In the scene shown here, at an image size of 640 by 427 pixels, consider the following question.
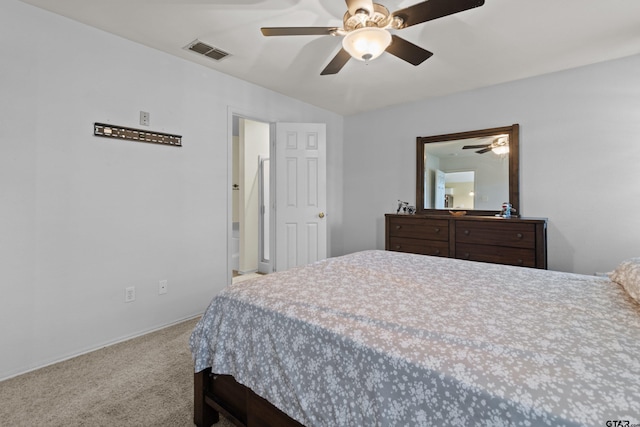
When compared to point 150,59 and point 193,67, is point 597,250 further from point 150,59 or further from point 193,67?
point 150,59

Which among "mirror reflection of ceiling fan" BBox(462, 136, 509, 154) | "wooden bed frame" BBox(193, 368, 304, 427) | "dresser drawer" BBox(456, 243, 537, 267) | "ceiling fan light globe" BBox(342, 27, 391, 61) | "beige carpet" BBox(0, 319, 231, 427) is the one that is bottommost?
"beige carpet" BBox(0, 319, 231, 427)

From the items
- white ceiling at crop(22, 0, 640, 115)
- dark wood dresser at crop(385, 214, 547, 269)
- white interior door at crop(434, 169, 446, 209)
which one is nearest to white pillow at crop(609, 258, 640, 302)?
dark wood dresser at crop(385, 214, 547, 269)

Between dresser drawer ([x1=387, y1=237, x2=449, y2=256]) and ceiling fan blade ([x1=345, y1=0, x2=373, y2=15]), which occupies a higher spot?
ceiling fan blade ([x1=345, y1=0, x2=373, y2=15])

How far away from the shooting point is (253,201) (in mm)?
4789

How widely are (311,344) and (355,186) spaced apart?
12.3 ft

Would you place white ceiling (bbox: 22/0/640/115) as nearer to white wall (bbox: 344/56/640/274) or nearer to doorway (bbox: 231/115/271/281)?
white wall (bbox: 344/56/640/274)

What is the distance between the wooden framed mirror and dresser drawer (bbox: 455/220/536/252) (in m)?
0.47

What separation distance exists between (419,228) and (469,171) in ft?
3.11

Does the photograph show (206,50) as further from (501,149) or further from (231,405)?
(501,149)

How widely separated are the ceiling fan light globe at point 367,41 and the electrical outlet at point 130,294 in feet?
8.36

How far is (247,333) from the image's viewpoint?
126cm

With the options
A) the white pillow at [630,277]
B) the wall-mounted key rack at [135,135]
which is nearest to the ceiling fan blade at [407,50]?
the white pillow at [630,277]

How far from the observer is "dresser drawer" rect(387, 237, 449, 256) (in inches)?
132

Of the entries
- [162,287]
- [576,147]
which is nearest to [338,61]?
[162,287]
